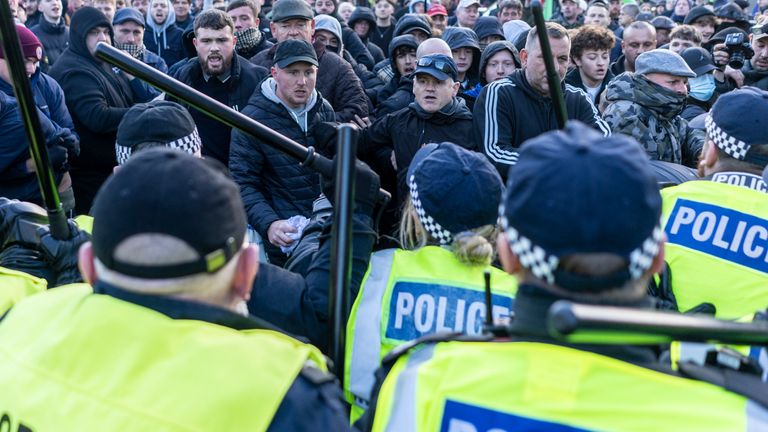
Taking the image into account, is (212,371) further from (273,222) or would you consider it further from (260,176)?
(260,176)

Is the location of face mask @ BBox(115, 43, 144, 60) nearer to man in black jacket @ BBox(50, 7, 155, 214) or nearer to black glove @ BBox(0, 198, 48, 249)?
man in black jacket @ BBox(50, 7, 155, 214)

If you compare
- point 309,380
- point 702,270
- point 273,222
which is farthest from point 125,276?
point 273,222

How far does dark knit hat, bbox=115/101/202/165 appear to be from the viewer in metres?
3.33

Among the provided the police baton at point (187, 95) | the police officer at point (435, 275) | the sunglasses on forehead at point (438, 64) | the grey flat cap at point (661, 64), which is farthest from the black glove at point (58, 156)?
the grey flat cap at point (661, 64)

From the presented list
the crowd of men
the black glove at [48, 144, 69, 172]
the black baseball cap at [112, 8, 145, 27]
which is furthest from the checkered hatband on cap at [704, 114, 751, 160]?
the black baseball cap at [112, 8, 145, 27]

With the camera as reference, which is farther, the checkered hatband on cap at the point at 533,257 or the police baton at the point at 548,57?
Result: the police baton at the point at 548,57

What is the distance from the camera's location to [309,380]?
5.37 ft

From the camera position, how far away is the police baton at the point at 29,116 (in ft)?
7.84

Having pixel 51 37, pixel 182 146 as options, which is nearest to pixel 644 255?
pixel 182 146

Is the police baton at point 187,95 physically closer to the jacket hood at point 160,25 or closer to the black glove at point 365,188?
the black glove at point 365,188

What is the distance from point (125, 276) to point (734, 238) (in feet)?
6.86

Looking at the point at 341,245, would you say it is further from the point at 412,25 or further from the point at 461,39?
the point at 412,25

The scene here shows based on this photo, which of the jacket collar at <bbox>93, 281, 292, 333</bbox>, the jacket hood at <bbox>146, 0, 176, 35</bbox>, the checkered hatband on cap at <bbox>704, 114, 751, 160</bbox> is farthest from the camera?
the jacket hood at <bbox>146, 0, 176, 35</bbox>

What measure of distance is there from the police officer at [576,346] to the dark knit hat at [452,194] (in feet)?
3.34
